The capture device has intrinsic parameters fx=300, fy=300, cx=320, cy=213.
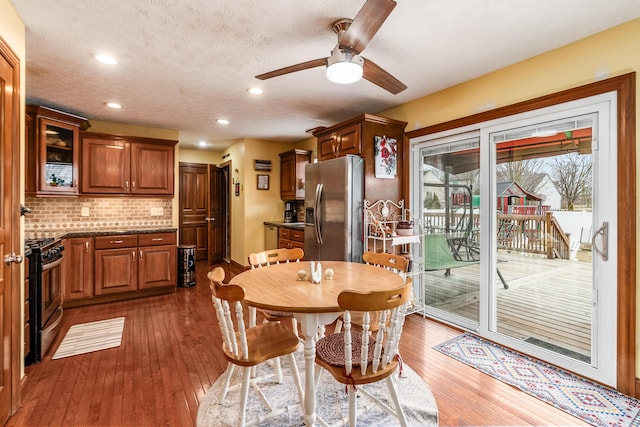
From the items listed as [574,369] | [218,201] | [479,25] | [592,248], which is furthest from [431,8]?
[218,201]

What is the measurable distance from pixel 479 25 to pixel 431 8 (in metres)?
0.43

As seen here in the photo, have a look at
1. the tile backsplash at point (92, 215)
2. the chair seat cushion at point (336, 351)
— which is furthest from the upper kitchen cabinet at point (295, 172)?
the chair seat cushion at point (336, 351)

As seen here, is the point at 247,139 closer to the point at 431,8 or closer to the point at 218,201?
the point at 218,201

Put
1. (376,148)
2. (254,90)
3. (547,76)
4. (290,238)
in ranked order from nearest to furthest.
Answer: (547,76)
(254,90)
(376,148)
(290,238)

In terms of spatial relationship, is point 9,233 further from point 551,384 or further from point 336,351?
point 551,384

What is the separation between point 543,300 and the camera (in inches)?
106

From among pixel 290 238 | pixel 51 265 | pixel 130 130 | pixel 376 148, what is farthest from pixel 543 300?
pixel 130 130

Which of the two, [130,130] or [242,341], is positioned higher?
[130,130]

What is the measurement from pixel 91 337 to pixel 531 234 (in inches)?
166

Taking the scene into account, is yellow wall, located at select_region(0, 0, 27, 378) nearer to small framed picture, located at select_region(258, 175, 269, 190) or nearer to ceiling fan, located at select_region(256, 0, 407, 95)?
ceiling fan, located at select_region(256, 0, 407, 95)

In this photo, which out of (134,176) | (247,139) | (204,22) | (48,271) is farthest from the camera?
(247,139)

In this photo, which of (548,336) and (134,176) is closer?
(548,336)

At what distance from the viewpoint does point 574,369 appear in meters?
2.25

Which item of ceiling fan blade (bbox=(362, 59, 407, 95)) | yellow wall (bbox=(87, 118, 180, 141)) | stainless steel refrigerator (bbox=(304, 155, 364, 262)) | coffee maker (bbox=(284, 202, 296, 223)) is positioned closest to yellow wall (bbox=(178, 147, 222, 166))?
yellow wall (bbox=(87, 118, 180, 141))
